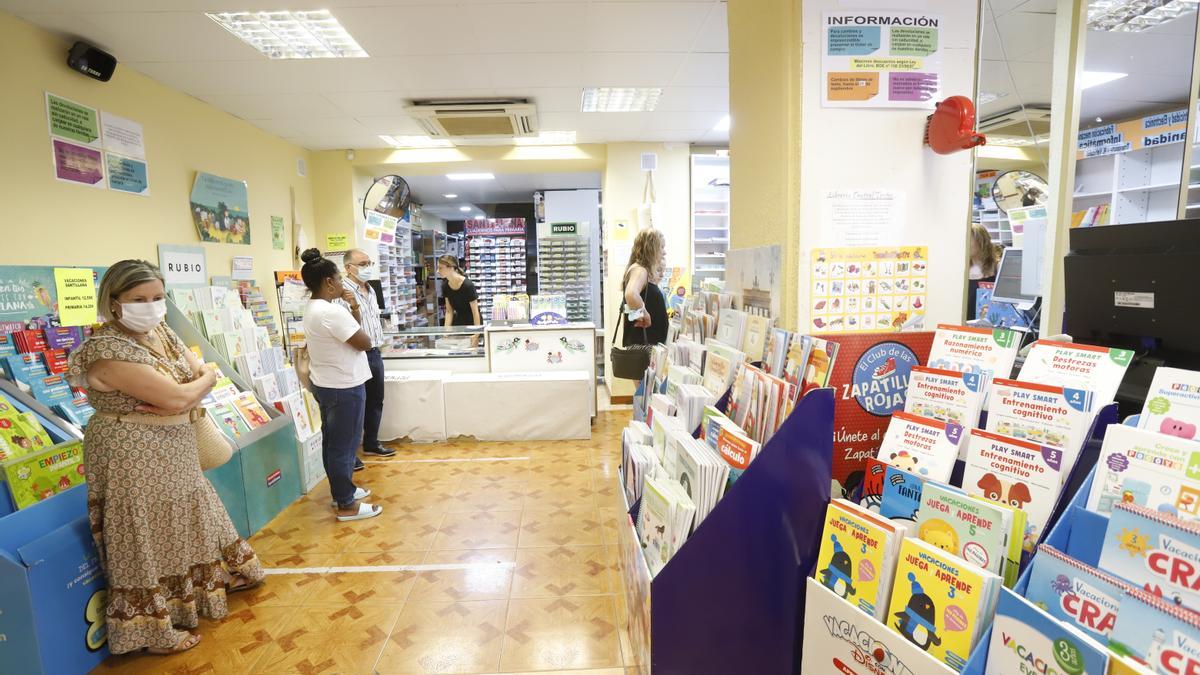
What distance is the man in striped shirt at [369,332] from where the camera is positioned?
14.6ft

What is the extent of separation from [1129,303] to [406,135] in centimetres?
618

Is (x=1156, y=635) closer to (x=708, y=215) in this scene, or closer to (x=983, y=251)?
(x=983, y=251)

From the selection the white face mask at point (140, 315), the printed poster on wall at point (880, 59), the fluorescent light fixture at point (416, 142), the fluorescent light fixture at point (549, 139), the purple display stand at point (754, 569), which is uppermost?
the fluorescent light fixture at point (549, 139)

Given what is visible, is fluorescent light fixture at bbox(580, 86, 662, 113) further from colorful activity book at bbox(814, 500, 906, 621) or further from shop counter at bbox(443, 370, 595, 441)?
colorful activity book at bbox(814, 500, 906, 621)

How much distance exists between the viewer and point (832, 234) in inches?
69.7

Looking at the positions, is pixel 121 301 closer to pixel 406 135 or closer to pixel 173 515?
pixel 173 515

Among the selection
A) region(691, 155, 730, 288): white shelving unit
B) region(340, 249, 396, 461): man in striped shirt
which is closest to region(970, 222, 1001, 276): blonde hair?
region(340, 249, 396, 461): man in striped shirt

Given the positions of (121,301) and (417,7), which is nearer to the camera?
(121,301)

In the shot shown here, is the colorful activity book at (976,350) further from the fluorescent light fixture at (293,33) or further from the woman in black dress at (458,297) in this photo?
the woman in black dress at (458,297)

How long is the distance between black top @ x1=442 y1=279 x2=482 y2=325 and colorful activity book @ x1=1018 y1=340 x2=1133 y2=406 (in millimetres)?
5465

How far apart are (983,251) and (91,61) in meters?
5.01

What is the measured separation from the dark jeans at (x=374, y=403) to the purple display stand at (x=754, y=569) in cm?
399

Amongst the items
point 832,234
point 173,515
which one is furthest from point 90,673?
point 832,234

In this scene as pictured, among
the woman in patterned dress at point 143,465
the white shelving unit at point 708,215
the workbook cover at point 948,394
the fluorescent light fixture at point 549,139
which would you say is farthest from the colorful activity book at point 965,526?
the white shelving unit at point 708,215
